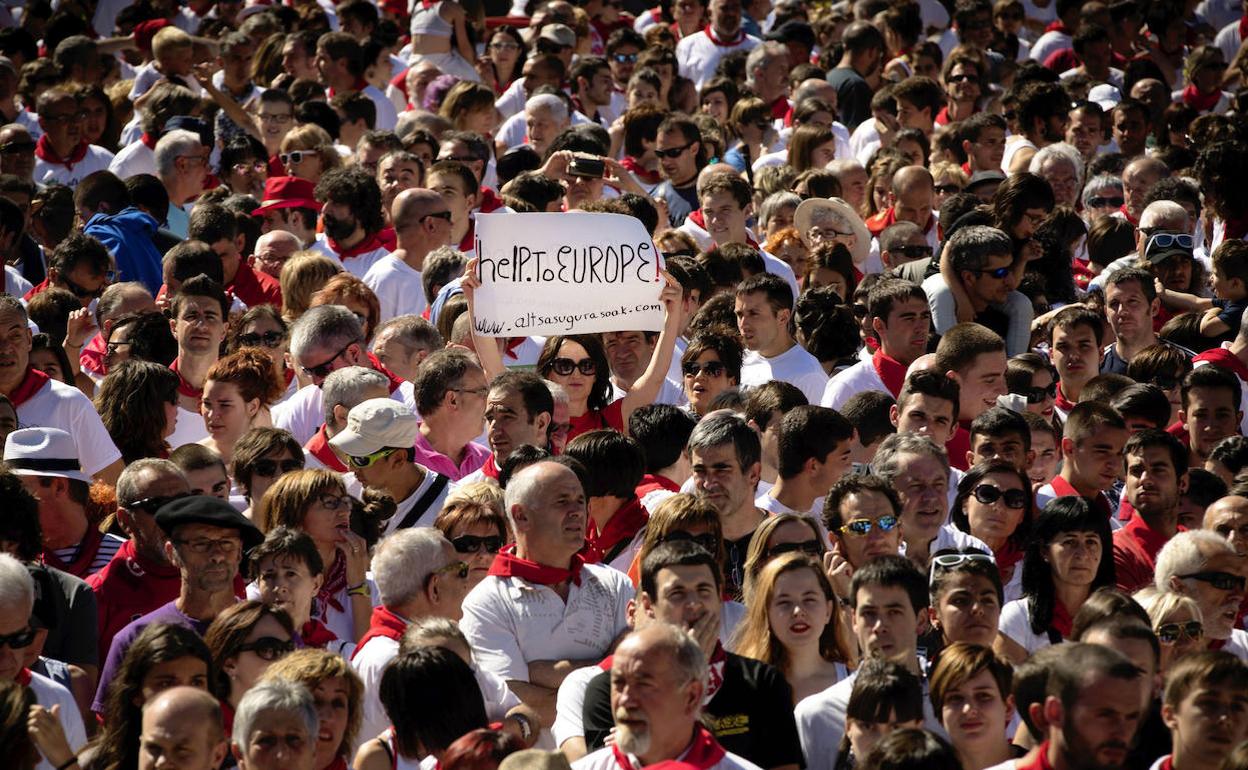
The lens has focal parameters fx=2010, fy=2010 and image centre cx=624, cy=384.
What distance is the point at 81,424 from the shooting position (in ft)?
27.0

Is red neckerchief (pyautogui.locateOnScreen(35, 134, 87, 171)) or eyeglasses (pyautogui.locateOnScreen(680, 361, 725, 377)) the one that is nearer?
eyeglasses (pyautogui.locateOnScreen(680, 361, 725, 377))

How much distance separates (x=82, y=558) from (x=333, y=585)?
997 millimetres

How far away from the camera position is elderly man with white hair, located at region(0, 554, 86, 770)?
590 cm

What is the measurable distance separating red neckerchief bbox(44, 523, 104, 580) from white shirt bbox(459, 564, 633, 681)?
5.25 ft

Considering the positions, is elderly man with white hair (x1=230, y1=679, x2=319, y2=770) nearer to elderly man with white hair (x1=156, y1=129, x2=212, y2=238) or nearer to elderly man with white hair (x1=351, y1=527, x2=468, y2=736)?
elderly man with white hair (x1=351, y1=527, x2=468, y2=736)

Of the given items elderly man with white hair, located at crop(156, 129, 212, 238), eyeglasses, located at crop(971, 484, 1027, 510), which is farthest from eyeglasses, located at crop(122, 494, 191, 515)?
elderly man with white hair, located at crop(156, 129, 212, 238)

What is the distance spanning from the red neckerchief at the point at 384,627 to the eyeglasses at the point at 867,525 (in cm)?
162

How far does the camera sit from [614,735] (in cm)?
561

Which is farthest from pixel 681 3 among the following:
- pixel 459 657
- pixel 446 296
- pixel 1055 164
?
pixel 459 657

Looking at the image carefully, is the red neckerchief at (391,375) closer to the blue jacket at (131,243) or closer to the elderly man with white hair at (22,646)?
the blue jacket at (131,243)

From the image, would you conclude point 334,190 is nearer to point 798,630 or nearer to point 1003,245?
point 1003,245

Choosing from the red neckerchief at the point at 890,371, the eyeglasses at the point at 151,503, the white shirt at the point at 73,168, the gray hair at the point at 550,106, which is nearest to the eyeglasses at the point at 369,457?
the eyeglasses at the point at 151,503

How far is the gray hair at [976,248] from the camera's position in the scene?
10141mm

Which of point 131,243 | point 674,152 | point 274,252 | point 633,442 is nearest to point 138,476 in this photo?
point 633,442
